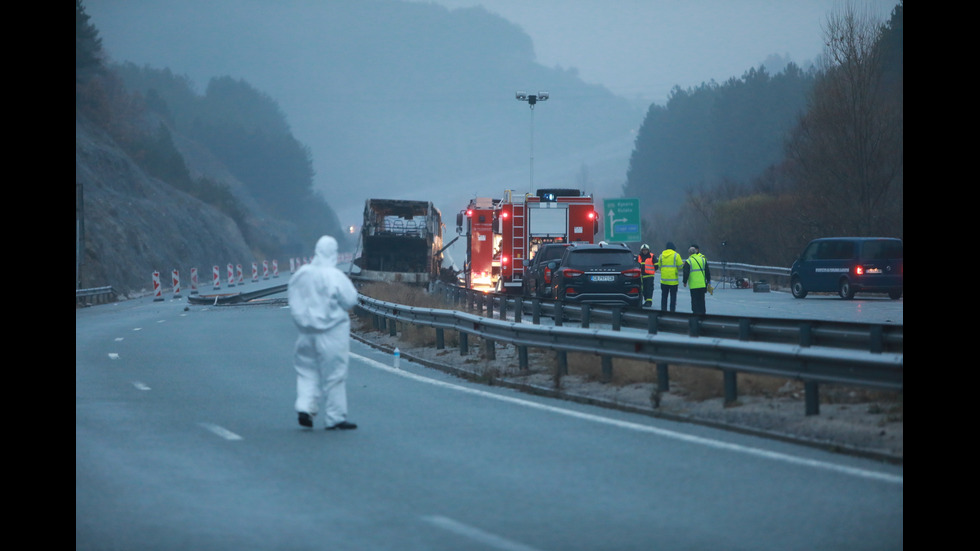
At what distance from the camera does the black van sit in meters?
37.2

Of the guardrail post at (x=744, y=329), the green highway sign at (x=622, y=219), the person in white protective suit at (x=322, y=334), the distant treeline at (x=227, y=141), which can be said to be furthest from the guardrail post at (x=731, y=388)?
the distant treeline at (x=227, y=141)

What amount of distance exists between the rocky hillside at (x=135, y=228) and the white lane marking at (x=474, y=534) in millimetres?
46133

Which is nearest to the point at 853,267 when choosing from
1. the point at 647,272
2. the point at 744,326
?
the point at 647,272

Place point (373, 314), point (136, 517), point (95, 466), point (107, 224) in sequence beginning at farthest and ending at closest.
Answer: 1. point (107, 224)
2. point (373, 314)
3. point (95, 466)
4. point (136, 517)

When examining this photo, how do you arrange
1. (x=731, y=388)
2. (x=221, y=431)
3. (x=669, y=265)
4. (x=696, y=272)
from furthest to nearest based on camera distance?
(x=669, y=265)
(x=696, y=272)
(x=731, y=388)
(x=221, y=431)

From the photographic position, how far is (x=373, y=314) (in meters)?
28.1

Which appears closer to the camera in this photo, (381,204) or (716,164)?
(381,204)

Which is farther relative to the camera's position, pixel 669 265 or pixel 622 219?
pixel 622 219

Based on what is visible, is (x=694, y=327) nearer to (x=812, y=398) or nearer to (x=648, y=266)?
(x=812, y=398)

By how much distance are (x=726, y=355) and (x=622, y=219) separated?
54044 millimetres

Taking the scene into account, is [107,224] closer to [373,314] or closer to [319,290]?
[373,314]

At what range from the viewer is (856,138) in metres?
49.5

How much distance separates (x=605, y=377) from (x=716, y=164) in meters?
109
